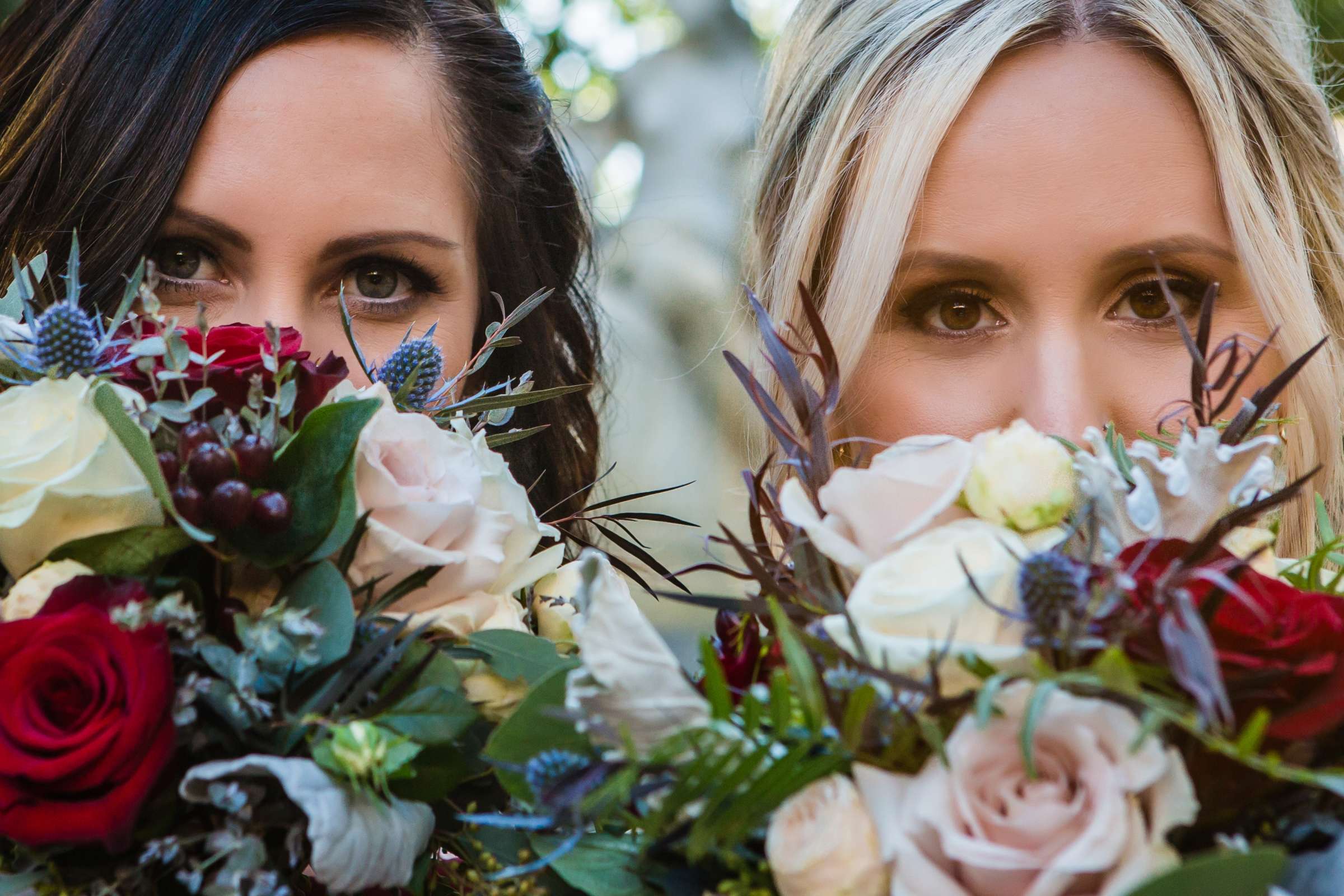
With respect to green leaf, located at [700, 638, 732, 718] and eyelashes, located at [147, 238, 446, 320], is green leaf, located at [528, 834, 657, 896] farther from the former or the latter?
eyelashes, located at [147, 238, 446, 320]

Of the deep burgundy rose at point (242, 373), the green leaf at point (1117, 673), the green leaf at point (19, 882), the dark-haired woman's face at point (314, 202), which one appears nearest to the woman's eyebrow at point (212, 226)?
the dark-haired woman's face at point (314, 202)

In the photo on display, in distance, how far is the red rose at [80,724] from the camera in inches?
30.1

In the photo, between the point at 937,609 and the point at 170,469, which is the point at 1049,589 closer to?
the point at 937,609

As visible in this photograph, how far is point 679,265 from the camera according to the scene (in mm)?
4664

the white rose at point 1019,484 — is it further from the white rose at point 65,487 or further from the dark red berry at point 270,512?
the white rose at point 65,487

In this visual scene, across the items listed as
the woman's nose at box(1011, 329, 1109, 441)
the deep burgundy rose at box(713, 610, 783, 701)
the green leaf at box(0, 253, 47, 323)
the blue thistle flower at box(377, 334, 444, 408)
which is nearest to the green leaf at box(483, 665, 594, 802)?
the deep burgundy rose at box(713, 610, 783, 701)

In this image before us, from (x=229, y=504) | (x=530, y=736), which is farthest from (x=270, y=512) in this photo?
(x=530, y=736)

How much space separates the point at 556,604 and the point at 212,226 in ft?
2.17

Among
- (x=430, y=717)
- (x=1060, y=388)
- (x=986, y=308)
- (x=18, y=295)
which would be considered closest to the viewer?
(x=430, y=717)

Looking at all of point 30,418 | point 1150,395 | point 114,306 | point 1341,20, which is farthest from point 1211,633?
point 1341,20

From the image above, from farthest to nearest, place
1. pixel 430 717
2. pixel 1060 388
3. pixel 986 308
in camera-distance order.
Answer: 1. pixel 986 308
2. pixel 1060 388
3. pixel 430 717

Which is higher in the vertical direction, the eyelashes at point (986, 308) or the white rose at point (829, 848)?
the eyelashes at point (986, 308)

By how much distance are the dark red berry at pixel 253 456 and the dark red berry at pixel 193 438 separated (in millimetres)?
18

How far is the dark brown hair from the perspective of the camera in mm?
1413
